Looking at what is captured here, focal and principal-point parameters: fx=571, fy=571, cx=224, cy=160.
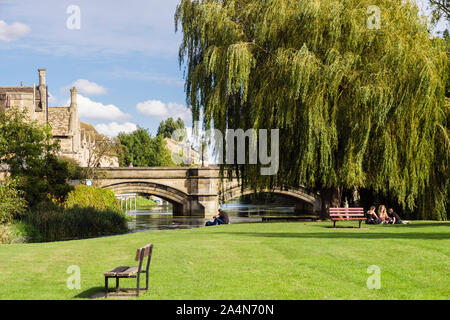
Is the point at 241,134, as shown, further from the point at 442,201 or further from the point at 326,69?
the point at 442,201

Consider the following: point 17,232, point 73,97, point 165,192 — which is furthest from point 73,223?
point 73,97

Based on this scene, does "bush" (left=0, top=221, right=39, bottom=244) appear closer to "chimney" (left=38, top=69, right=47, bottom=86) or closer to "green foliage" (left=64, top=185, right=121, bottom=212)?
"green foliage" (left=64, top=185, right=121, bottom=212)

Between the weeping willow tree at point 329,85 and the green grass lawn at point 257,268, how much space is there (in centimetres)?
628

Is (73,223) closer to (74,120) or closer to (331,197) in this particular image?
(331,197)

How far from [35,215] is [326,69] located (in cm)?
1485

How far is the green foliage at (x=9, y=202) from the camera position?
24.9 meters

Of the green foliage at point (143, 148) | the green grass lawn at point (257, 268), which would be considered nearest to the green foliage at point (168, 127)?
the green foliage at point (143, 148)

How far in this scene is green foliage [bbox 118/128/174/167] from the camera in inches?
3636

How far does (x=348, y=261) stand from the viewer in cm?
1067

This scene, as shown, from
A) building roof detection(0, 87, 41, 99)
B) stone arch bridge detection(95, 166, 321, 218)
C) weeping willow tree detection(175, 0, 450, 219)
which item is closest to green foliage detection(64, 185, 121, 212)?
stone arch bridge detection(95, 166, 321, 218)

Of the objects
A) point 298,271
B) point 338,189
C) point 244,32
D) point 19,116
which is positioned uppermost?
point 244,32

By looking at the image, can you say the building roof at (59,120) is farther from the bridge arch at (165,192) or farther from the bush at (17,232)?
the bush at (17,232)

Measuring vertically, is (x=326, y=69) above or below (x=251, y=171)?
above

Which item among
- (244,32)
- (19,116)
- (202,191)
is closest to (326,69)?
(244,32)
